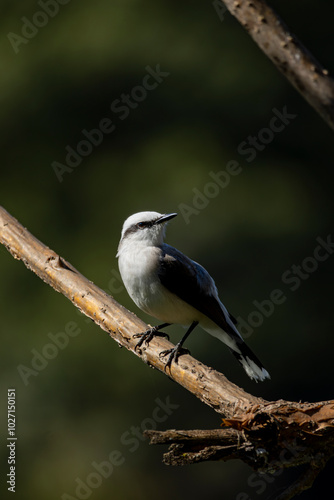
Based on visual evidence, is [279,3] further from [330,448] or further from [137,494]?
[330,448]

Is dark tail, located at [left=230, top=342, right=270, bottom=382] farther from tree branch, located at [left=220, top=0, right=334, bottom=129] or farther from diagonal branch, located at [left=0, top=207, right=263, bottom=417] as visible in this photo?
tree branch, located at [left=220, top=0, right=334, bottom=129]

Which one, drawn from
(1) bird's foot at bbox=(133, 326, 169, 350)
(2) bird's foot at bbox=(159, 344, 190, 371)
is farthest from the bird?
(2) bird's foot at bbox=(159, 344, 190, 371)

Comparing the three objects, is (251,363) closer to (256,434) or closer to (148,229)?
(148,229)

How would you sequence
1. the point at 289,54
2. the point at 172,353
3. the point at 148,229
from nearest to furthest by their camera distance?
the point at 289,54, the point at 172,353, the point at 148,229

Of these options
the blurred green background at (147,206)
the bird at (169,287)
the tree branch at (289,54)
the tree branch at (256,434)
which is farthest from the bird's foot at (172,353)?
the blurred green background at (147,206)

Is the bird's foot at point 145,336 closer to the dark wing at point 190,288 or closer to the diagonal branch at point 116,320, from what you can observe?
the diagonal branch at point 116,320

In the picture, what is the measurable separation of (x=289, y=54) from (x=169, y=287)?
2395 millimetres

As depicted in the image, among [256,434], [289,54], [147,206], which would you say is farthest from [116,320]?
[147,206]

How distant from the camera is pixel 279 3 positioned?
33.7 ft

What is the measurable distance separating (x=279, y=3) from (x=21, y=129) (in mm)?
4596

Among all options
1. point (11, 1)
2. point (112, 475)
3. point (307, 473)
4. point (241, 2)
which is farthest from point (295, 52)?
point (11, 1)

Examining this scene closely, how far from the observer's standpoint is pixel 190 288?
4461 mm

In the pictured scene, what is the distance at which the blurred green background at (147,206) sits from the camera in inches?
338

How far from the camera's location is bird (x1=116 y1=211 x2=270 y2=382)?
14.4ft
